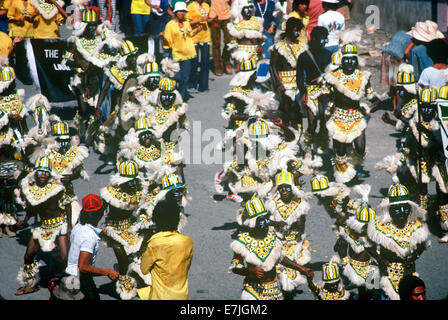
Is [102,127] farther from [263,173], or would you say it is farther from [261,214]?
[261,214]

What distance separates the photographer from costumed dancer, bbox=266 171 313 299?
8.77 meters

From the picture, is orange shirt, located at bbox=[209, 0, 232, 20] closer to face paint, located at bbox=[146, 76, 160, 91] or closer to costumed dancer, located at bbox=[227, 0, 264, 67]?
costumed dancer, located at bbox=[227, 0, 264, 67]

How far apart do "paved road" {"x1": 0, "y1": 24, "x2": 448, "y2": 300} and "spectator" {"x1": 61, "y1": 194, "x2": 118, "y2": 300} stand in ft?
4.81

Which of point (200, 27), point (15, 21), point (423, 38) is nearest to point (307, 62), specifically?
point (423, 38)

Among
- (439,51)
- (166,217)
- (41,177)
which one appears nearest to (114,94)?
(41,177)

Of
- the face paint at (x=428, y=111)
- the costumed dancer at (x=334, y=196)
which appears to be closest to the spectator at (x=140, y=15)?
A: the face paint at (x=428, y=111)

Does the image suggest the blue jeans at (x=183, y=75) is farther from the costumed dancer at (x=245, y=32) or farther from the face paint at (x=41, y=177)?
the face paint at (x=41, y=177)

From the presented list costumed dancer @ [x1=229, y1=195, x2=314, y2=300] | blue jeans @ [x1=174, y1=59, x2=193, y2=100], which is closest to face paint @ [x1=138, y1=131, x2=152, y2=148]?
costumed dancer @ [x1=229, y1=195, x2=314, y2=300]

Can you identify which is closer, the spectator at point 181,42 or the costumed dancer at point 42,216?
the costumed dancer at point 42,216

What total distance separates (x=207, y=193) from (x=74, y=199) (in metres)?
3.16

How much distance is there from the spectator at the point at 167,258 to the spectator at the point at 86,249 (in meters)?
0.85

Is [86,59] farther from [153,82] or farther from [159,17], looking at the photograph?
[159,17]

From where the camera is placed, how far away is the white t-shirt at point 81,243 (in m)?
7.71

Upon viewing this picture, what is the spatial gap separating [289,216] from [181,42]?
8.08 meters
